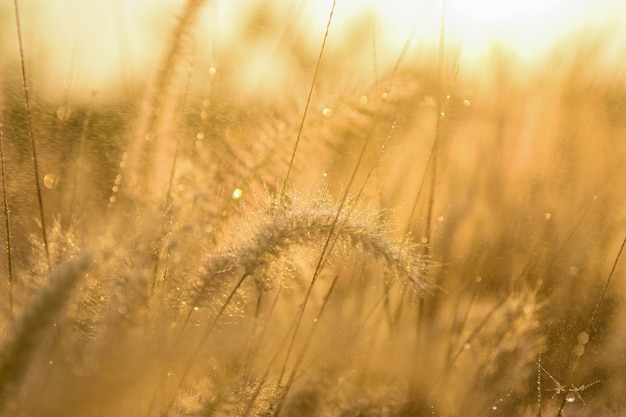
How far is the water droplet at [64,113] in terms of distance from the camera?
1.60 metres

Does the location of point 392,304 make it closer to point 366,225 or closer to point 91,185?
point 366,225

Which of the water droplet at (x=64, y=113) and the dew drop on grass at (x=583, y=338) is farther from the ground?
the water droplet at (x=64, y=113)

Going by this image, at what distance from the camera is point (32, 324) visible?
0.72m

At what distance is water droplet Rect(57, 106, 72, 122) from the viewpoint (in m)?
1.60

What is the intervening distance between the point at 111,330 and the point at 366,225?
46 centimetres

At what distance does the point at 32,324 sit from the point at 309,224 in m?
0.46

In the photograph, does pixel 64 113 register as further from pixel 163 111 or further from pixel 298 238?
pixel 298 238

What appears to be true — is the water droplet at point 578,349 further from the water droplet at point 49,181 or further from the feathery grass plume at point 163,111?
the water droplet at point 49,181

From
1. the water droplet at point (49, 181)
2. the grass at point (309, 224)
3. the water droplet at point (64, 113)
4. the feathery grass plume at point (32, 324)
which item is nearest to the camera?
the feathery grass plume at point (32, 324)

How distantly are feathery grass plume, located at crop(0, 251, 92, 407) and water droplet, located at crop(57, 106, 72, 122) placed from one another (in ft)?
3.19

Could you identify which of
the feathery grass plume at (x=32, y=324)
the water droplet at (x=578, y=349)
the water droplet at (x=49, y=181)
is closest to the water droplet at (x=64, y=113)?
the water droplet at (x=49, y=181)

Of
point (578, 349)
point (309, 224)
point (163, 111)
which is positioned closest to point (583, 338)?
point (578, 349)

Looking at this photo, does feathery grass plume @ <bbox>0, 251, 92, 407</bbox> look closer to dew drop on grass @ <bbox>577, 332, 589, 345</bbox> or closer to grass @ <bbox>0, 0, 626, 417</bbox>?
grass @ <bbox>0, 0, 626, 417</bbox>

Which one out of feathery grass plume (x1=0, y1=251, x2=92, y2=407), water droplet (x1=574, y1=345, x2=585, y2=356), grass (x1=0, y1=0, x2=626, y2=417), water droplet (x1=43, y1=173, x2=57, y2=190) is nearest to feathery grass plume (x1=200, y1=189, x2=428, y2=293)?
grass (x1=0, y1=0, x2=626, y2=417)
